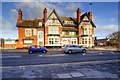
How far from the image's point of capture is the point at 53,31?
46750mm

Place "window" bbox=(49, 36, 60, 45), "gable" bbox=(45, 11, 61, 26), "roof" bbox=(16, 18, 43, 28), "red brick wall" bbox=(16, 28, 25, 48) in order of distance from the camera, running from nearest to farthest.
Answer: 1. "red brick wall" bbox=(16, 28, 25, 48)
2. "roof" bbox=(16, 18, 43, 28)
3. "gable" bbox=(45, 11, 61, 26)
4. "window" bbox=(49, 36, 60, 45)

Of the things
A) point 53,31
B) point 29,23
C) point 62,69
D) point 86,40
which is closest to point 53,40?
point 53,31

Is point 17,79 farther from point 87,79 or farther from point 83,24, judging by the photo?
point 83,24

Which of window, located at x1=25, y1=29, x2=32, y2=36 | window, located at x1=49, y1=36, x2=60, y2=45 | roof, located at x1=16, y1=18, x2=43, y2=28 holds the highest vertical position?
roof, located at x1=16, y1=18, x2=43, y2=28

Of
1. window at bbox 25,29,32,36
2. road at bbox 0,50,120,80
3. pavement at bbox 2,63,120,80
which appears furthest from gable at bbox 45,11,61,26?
pavement at bbox 2,63,120,80

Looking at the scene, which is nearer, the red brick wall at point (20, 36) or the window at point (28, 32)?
the red brick wall at point (20, 36)

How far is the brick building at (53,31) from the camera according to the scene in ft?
150

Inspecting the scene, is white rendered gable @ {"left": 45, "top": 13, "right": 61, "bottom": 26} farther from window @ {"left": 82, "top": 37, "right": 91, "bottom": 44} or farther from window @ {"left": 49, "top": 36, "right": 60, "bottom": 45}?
window @ {"left": 82, "top": 37, "right": 91, "bottom": 44}

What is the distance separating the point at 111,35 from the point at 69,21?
33110mm

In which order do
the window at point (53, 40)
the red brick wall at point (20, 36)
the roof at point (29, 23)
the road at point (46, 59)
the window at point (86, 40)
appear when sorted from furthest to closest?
the window at point (86, 40), the window at point (53, 40), the roof at point (29, 23), the red brick wall at point (20, 36), the road at point (46, 59)

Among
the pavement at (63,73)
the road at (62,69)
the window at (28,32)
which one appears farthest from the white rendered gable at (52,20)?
the pavement at (63,73)

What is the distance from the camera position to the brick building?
1804 inches

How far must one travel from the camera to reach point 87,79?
7898 mm

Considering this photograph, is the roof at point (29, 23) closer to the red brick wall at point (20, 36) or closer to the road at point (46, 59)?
the red brick wall at point (20, 36)
